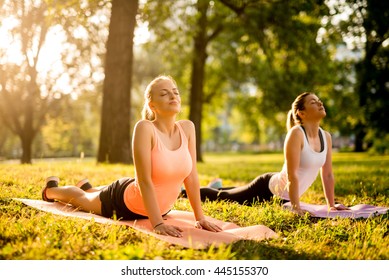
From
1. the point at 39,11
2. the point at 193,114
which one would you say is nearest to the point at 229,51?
the point at 193,114

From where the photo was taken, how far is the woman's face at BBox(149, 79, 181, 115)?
381 cm

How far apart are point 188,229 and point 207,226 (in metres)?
0.25

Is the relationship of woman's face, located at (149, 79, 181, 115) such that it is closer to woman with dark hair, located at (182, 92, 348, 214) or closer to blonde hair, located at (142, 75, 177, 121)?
blonde hair, located at (142, 75, 177, 121)

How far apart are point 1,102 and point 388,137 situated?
67.8ft

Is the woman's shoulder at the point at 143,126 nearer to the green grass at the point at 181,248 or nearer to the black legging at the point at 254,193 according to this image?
the green grass at the point at 181,248

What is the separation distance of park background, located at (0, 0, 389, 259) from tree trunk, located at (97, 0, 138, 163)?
0.03 metres

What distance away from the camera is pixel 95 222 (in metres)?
3.88

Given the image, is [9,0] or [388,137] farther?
[388,137]

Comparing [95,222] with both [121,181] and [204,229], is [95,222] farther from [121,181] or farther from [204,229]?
[204,229]

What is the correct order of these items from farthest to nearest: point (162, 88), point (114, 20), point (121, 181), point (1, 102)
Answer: point (1, 102) < point (114, 20) < point (121, 181) < point (162, 88)

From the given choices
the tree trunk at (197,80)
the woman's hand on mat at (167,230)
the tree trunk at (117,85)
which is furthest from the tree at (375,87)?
the woman's hand on mat at (167,230)

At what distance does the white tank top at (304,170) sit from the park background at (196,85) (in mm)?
254

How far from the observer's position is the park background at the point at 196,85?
138 inches
